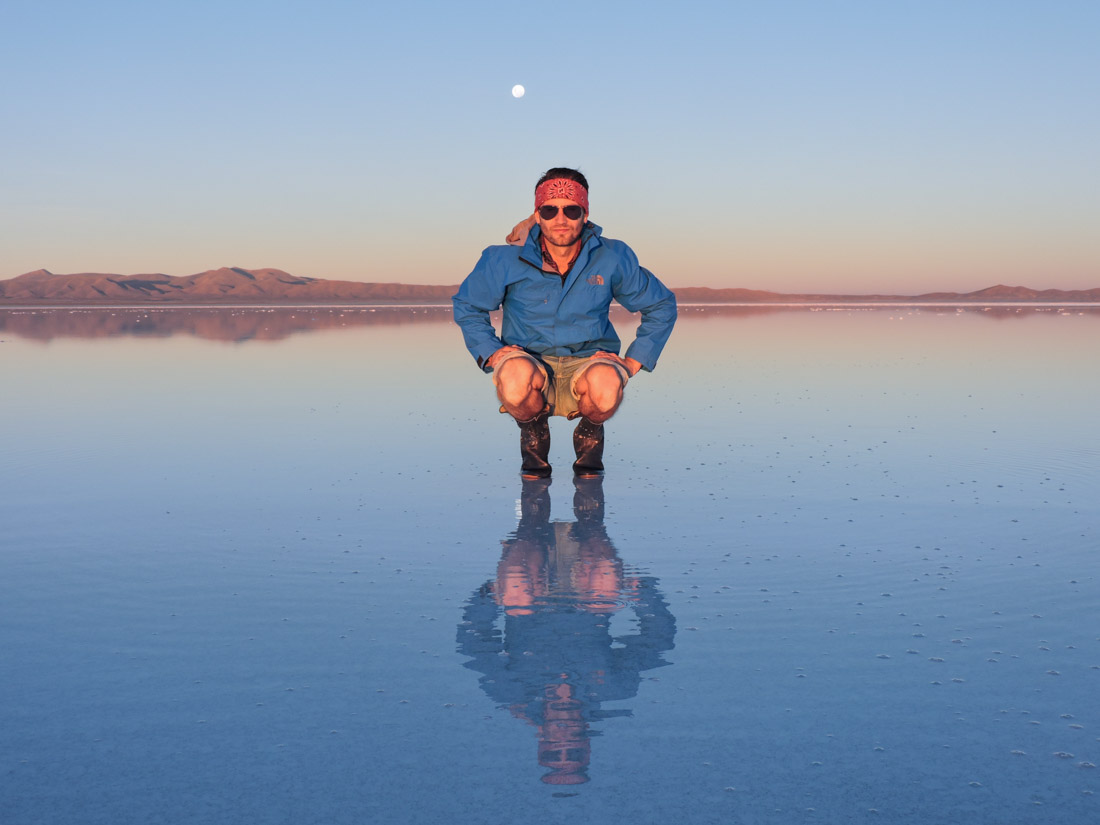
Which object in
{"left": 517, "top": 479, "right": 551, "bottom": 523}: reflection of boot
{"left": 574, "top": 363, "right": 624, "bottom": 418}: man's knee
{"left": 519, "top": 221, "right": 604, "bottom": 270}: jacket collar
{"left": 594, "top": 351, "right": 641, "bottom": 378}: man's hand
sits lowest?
{"left": 517, "top": 479, "right": 551, "bottom": 523}: reflection of boot

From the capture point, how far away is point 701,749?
90.3 inches

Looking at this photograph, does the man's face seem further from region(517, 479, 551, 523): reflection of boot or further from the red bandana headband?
region(517, 479, 551, 523): reflection of boot

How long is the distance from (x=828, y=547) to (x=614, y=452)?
9.22 feet

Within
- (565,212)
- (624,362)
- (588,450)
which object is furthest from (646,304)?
(588,450)

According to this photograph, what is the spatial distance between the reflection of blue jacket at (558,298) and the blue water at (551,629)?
78 cm

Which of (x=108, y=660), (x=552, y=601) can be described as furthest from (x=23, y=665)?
(x=552, y=601)

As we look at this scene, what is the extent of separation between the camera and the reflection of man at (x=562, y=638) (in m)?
2.47

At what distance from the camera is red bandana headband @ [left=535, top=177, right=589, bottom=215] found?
18.7 feet

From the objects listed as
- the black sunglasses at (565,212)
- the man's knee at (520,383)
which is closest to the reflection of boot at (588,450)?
the man's knee at (520,383)

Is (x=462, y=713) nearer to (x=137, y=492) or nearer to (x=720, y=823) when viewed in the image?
(x=720, y=823)

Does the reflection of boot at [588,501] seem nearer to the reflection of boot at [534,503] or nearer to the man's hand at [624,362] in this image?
the reflection of boot at [534,503]

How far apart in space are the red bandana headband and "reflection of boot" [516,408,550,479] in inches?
46.6

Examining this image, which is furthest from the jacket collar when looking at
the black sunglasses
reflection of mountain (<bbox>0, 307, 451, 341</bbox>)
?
reflection of mountain (<bbox>0, 307, 451, 341</bbox>)

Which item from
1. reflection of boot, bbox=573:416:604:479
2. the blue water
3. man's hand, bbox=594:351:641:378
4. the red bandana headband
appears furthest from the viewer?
reflection of boot, bbox=573:416:604:479
